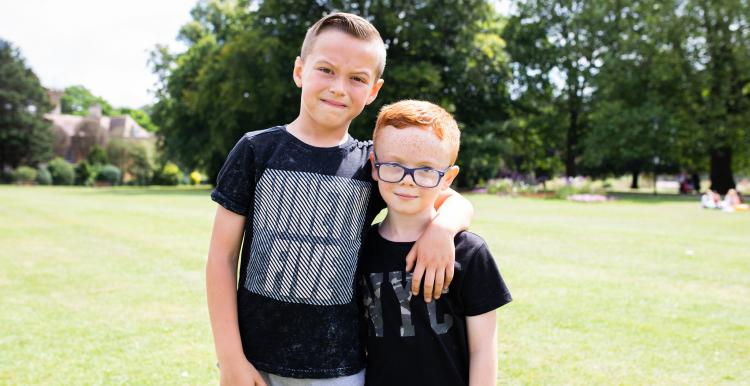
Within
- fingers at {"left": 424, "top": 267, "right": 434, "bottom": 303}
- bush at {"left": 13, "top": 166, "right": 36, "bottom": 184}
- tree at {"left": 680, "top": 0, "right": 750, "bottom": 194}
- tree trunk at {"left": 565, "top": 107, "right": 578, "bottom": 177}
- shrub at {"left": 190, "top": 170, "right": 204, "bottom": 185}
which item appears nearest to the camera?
fingers at {"left": 424, "top": 267, "right": 434, "bottom": 303}

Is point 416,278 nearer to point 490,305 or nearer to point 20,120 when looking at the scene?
point 490,305

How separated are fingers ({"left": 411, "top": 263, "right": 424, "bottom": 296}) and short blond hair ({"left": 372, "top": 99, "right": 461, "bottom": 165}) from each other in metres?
0.43

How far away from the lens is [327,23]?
223 cm

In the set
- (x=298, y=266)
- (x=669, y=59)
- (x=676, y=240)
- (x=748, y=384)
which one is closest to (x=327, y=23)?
(x=298, y=266)

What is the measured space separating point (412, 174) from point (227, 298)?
772 millimetres

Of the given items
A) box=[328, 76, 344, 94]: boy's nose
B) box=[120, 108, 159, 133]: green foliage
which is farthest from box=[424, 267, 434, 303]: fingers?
box=[120, 108, 159, 133]: green foliage

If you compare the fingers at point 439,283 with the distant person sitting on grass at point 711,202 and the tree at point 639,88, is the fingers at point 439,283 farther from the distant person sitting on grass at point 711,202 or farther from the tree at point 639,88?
the tree at point 639,88

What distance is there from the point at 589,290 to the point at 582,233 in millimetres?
6034

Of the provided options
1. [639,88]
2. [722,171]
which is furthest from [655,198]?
[639,88]

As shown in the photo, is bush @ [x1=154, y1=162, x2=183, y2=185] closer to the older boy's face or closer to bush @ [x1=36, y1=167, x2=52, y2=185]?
bush @ [x1=36, y1=167, x2=52, y2=185]

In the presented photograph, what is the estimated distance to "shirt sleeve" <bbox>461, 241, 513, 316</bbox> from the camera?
209 cm

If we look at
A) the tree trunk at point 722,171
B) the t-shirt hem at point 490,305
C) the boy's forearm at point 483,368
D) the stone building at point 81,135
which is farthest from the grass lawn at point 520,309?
the stone building at point 81,135

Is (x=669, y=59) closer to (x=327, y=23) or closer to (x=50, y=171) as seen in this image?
(x=327, y=23)

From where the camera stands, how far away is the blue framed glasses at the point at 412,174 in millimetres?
2121
